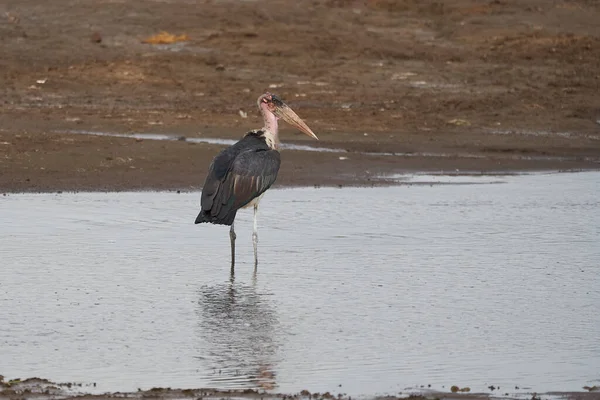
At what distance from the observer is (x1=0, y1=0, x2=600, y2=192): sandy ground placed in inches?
642

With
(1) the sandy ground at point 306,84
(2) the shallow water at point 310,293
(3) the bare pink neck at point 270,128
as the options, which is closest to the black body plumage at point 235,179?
(3) the bare pink neck at point 270,128

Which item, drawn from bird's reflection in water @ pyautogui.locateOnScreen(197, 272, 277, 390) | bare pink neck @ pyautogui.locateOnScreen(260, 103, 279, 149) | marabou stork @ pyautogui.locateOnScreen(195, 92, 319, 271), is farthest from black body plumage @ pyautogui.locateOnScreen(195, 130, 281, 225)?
bird's reflection in water @ pyautogui.locateOnScreen(197, 272, 277, 390)

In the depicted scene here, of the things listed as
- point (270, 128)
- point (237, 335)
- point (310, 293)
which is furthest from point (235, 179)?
point (237, 335)

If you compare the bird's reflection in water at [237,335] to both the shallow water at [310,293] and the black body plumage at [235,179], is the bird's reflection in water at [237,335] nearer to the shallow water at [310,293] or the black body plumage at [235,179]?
the shallow water at [310,293]

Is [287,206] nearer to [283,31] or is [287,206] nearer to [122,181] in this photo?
[122,181]

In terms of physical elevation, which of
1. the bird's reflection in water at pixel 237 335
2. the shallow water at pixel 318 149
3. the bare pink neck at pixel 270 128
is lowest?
the bird's reflection in water at pixel 237 335

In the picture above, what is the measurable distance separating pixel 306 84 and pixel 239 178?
1177 cm

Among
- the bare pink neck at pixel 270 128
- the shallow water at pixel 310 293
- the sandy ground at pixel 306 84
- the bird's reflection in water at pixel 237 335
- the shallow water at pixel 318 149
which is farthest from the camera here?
the shallow water at pixel 318 149

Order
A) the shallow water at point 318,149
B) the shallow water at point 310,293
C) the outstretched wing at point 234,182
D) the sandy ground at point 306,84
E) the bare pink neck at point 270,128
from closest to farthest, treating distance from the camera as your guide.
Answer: the shallow water at point 310,293, the outstretched wing at point 234,182, the bare pink neck at point 270,128, the sandy ground at point 306,84, the shallow water at point 318,149

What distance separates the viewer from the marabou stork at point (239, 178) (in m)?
10.4

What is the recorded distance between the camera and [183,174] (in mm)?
15375

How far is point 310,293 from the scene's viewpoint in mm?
9258

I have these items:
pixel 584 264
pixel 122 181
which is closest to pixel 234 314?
pixel 584 264

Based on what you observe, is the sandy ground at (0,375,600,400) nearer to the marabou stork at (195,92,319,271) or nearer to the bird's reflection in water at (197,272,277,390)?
the bird's reflection in water at (197,272,277,390)
